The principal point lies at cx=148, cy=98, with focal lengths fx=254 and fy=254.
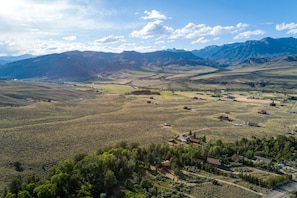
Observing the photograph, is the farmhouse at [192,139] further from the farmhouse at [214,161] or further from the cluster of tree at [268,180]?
the cluster of tree at [268,180]

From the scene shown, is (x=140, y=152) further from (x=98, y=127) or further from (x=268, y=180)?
(x=98, y=127)

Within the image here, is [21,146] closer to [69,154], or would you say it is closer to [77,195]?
[69,154]

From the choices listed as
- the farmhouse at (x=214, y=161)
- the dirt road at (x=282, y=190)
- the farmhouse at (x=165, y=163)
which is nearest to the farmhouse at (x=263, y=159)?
the dirt road at (x=282, y=190)

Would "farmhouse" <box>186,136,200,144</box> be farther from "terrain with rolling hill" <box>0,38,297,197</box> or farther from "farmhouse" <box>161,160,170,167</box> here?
"farmhouse" <box>161,160,170,167</box>

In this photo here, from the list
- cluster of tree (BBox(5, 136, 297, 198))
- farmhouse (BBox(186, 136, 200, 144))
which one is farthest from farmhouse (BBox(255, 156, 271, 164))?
farmhouse (BBox(186, 136, 200, 144))

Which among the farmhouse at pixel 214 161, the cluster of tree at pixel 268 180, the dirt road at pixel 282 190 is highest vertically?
the farmhouse at pixel 214 161

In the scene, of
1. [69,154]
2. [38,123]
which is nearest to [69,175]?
[69,154]

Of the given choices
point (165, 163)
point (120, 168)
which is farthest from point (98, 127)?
point (120, 168)

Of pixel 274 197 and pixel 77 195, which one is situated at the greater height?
pixel 77 195
